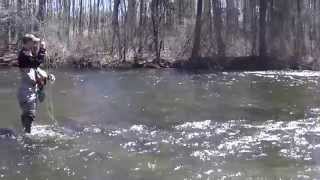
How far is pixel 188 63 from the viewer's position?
2767 centimetres

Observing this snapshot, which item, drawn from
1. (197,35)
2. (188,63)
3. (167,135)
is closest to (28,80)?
(167,135)

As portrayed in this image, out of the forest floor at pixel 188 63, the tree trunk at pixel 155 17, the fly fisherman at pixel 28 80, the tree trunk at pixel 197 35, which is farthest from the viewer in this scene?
the tree trunk at pixel 155 17

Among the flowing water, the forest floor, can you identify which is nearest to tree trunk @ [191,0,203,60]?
the forest floor

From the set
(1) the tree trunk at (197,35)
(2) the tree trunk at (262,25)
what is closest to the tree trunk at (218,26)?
(1) the tree trunk at (197,35)

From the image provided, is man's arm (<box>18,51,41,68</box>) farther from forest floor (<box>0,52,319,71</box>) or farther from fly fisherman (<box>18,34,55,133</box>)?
forest floor (<box>0,52,319,71</box>)

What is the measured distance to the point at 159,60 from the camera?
1097 inches

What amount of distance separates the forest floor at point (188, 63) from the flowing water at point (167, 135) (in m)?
8.83

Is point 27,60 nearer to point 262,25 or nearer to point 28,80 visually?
point 28,80

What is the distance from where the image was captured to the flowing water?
791 centimetres

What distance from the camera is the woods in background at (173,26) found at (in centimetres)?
2898

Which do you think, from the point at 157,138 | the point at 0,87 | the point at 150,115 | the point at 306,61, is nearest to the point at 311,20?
the point at 306,61

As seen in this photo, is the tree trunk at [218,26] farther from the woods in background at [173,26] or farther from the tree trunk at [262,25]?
the tree trunk at [262,25]

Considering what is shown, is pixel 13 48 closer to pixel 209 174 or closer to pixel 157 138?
pixel 157 138

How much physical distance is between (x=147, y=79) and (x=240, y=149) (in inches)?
480
